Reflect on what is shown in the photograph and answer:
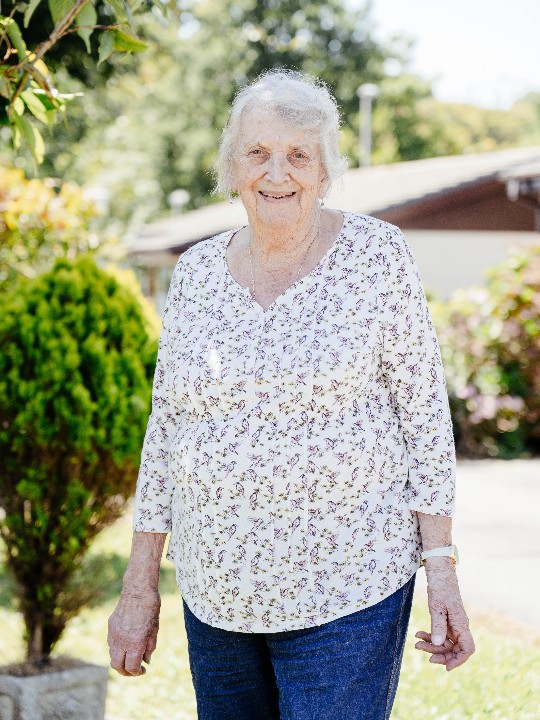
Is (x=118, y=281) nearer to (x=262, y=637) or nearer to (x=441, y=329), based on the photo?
(x=262, y=637)

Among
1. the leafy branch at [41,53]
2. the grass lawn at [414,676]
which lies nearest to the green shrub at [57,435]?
the grass lawn at [414,676]

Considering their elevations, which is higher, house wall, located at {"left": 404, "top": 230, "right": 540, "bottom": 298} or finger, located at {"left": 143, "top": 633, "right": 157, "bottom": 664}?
house wall, located at {"left": 404, "top": 230, "right": 540, "bottom": 298}

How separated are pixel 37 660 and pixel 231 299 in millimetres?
2338

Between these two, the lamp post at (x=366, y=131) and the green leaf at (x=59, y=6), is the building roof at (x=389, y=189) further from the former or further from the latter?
the green leaf at (x=59, y=6)

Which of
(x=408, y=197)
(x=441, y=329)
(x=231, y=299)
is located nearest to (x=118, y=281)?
(x=231, y=299)

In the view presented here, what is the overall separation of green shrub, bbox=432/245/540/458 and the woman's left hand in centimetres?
969

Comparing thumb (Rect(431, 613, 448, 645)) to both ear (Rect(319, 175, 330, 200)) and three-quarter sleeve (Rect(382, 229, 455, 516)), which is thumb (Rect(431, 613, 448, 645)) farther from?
ear (Rect(319, 175, 330, 200))

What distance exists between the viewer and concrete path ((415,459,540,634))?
633 cm

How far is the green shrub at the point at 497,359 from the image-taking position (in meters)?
11.8

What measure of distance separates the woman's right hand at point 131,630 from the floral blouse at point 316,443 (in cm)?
17

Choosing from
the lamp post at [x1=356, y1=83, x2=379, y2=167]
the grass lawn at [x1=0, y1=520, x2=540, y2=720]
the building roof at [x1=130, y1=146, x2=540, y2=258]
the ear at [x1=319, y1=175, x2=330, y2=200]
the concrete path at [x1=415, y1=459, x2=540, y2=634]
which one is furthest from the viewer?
the lamp post at [x1=356, y1=83, x2=379, y2=167]

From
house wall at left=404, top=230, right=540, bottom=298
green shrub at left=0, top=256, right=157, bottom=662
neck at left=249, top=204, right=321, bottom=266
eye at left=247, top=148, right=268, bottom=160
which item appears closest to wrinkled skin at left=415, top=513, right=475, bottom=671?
neck at left=249, top=204, right=321, bottom=266

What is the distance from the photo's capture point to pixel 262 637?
7.88 ft

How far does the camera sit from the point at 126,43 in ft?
9.68
